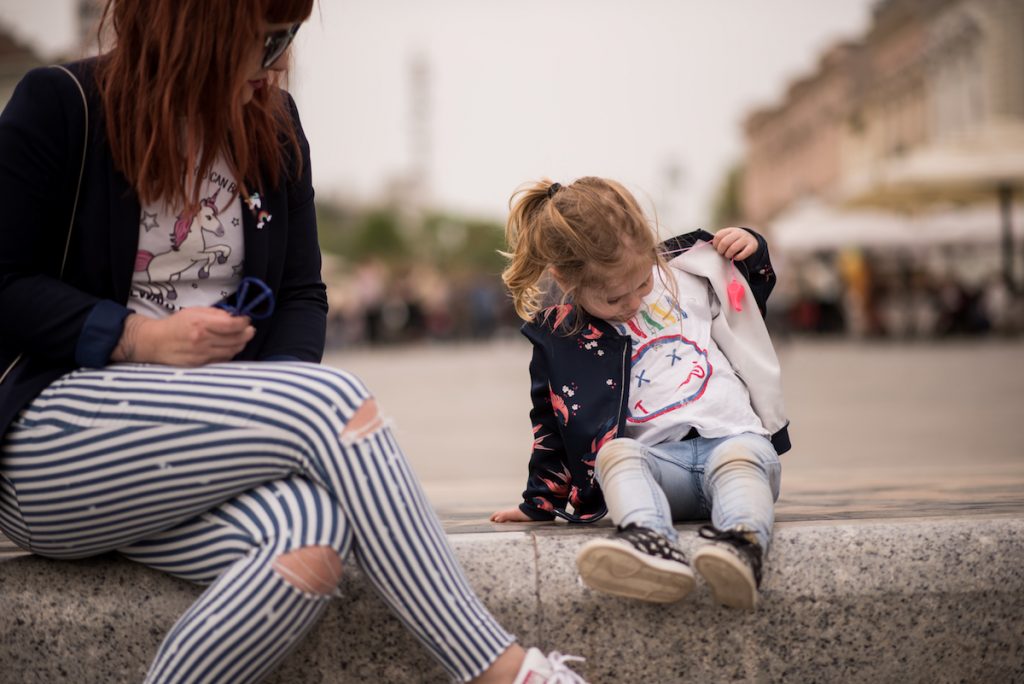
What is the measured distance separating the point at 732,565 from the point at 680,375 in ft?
2.47

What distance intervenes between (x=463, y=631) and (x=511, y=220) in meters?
1.23

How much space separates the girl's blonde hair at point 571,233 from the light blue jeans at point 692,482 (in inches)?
17.9

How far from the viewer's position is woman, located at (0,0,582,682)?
6.84 feet

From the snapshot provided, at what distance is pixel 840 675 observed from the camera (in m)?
2.43

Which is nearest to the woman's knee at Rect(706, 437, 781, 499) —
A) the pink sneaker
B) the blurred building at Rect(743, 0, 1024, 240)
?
the pink sneaker

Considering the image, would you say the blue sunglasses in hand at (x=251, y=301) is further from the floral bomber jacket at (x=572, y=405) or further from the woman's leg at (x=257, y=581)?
the floral bomber jacket at (x=572, y=405)

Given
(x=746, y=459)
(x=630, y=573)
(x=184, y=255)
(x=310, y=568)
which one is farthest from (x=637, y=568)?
(x=184, y=255)

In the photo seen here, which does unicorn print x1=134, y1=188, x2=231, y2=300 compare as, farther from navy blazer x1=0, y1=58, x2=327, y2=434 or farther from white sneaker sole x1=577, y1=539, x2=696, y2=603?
white sneaker sole x1=577, y1=539, x2=696, y2=603

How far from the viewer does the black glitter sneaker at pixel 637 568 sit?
7.33 ft

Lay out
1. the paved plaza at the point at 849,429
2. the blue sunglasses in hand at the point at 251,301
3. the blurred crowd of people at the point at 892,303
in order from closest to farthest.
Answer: the blue sunglasses in hand at the point at 251,301 < the paved plaza at the point at 849,429 < the blurred crowd of people at the point at 892,303

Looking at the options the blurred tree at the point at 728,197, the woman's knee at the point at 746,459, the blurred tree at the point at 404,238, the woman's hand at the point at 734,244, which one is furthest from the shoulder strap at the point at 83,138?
the blurred tree at the point at 728,197

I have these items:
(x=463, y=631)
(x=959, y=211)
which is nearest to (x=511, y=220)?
(x=463, y=631)

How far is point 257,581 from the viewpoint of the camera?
200 centimetres

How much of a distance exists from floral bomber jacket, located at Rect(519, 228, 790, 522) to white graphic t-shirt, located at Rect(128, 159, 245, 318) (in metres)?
0.80
